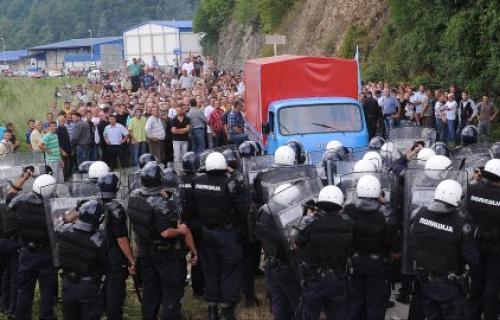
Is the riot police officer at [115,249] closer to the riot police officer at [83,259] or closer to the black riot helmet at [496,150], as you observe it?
the riot police officer at [83,259]

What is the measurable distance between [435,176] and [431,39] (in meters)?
16.2

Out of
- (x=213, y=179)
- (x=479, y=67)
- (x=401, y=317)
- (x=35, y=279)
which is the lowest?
(x=401, y=317)

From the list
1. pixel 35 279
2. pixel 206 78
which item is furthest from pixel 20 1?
pixel 35 279

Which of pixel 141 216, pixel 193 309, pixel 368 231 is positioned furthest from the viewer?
pixel 193 309

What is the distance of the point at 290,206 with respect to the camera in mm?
7477

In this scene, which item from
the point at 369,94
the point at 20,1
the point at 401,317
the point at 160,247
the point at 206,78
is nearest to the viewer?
the point at 160,247

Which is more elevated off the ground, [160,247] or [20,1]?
[20,1]

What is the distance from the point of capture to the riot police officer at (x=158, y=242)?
25.4 feet

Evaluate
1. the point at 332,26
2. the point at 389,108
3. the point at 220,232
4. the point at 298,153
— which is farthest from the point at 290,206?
the point at 332,26

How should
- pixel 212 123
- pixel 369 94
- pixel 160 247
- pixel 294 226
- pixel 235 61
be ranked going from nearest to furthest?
pixel 294 226, pixel 160 247, pixel 212 123, pixel 369 94, pixel 235 61

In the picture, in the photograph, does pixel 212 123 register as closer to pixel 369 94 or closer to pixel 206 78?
pixel 369 94

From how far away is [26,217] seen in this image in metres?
8.27

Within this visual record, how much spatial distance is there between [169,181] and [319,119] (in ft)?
20.3

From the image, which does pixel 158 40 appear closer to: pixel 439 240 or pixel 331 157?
pixel 331 157
